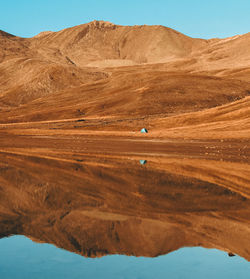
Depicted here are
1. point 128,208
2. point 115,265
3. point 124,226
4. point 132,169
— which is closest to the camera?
point 115,265

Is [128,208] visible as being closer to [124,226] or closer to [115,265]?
[124,226]

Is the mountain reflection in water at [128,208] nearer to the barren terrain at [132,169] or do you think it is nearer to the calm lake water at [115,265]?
the barren terrain at [132,169]

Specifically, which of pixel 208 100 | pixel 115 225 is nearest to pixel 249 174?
pixel 115 225

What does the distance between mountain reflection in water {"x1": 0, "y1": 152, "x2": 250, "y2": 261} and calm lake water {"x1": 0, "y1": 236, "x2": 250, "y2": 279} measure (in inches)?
10.0

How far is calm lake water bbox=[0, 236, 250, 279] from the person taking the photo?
7234 mm

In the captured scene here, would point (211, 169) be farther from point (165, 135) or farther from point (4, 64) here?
point (4, 64)

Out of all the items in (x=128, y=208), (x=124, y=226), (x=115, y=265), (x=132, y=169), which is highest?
(x=132, y=169)

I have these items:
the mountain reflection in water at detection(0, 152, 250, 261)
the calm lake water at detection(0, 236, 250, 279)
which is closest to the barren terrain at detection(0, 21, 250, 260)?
the mountain reflection in water at detection(0, 152, 250, 261)

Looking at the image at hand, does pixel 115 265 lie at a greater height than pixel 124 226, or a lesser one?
lesser

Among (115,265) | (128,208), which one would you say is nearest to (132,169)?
(128,208)

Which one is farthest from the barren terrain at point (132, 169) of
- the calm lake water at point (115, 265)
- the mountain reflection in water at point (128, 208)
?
the calm lake water at point (115, 265)

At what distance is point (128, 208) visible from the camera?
11953 millimetres

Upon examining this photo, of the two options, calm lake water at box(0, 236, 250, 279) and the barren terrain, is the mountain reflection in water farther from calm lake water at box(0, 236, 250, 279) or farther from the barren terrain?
calm lake water at box(0, 236, 250, 279)

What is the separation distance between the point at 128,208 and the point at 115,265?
4289 mm
